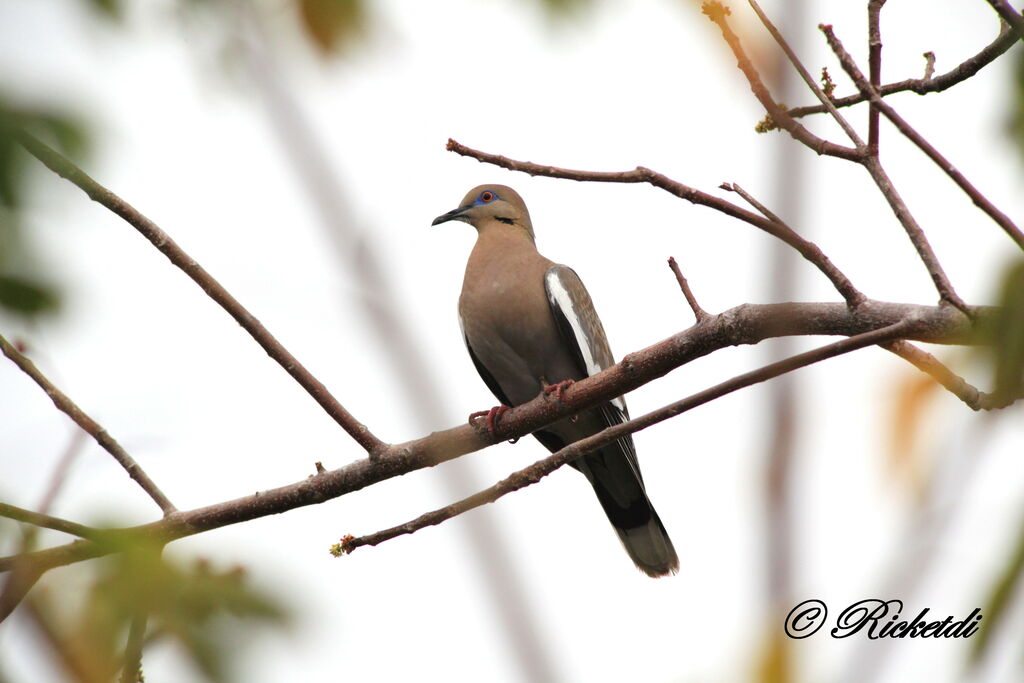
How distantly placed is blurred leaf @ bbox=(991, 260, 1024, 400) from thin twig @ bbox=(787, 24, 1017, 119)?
5.24 ft

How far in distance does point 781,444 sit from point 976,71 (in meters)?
2.49

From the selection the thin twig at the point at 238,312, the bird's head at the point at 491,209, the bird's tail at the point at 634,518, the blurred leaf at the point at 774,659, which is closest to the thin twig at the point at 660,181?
the thin twig at the point at 238,312

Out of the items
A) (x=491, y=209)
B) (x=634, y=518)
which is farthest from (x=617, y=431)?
(x=491, y=209)

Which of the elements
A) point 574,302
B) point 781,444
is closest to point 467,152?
point 781,444

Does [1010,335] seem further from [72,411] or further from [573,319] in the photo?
[573,319]

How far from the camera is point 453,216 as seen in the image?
700cm

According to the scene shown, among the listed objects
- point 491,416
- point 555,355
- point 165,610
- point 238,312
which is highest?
point 555,355

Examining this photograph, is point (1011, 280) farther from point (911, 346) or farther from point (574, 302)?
point (574, 302)

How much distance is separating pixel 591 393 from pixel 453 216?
3.62 meters

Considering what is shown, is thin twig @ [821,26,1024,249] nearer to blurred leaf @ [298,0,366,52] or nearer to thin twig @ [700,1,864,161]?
thin twig @ [700,1,864,161]

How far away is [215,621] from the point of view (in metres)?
2.11

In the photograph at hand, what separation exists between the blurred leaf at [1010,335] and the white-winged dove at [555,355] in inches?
164

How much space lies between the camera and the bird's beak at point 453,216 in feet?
22.9

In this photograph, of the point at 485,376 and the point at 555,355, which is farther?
the point at 485,376
